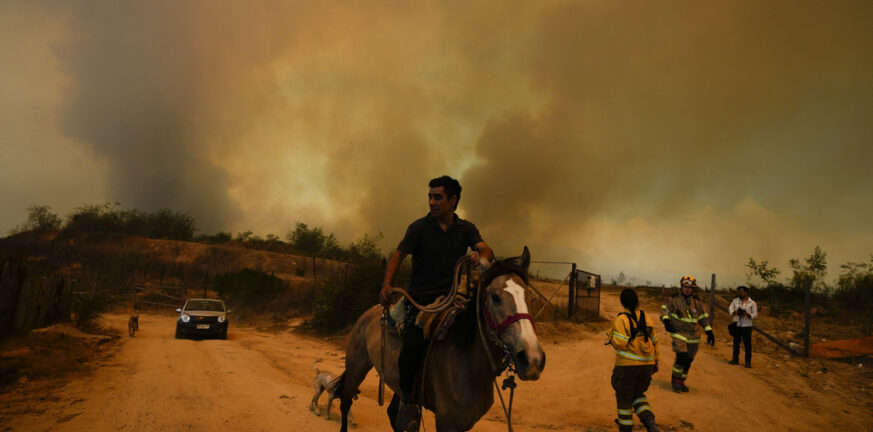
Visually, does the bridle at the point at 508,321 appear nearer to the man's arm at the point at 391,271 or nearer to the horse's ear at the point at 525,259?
the horse's ear at the point at 525,259

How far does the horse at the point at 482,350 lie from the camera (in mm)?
2852

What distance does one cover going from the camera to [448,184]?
394cm

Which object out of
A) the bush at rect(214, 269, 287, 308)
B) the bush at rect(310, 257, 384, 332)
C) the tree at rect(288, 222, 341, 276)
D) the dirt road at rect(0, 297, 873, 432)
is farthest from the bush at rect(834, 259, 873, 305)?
the tree at rect(288, 222, 341, 276)

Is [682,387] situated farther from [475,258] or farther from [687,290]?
[475,258]

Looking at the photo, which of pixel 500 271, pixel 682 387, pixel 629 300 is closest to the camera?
pixel 500 271

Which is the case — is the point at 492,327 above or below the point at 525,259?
below

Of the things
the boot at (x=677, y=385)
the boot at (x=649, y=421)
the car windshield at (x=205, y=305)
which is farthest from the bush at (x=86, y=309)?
the boot at (x=677, y=385)

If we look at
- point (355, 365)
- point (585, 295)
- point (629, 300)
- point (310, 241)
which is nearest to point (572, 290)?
point (585, 295)

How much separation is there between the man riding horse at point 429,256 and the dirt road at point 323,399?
3112 mm

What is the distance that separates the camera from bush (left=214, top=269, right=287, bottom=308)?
30469 mm

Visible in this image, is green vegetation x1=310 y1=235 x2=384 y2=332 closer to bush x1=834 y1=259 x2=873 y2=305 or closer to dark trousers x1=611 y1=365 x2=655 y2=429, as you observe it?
dark trousers x1=611 y1=365 x2=655 y2=429

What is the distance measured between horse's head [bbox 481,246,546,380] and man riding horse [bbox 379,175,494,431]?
20.8 inches

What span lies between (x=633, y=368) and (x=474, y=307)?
3.58m

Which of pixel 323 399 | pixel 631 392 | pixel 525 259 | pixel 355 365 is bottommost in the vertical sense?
pixel 323 399
